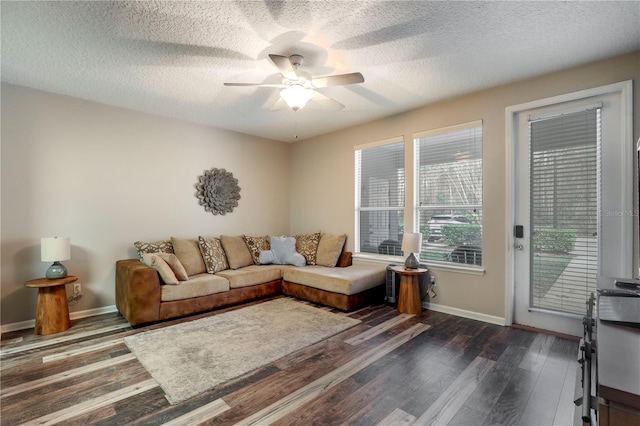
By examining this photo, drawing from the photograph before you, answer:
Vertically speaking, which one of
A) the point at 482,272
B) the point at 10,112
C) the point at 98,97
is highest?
the point at 98,97

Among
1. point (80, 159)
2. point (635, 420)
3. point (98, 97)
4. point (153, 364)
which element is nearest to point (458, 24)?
point (635, 420)

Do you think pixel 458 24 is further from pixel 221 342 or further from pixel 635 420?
pixel 221 342

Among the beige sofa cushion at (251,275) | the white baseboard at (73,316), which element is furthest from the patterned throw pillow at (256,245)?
the white baseboard at (73,316)

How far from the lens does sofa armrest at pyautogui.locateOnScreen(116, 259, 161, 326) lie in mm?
3115

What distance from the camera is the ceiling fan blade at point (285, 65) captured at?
7.12ft

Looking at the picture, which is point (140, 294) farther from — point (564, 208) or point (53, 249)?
point (564, 208)

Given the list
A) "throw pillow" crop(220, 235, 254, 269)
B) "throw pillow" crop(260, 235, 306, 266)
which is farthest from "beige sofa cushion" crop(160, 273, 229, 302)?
"throw pillow" crop(260, 235, 306, 266)

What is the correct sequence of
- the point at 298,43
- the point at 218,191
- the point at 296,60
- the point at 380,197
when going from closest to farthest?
the point at 298,43 → the point at 296,60 → the point at 380,197 → the point at 218,191

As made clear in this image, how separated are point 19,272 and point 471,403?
14.7ft

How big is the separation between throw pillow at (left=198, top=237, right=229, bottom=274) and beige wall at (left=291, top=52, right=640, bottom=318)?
1843 mm

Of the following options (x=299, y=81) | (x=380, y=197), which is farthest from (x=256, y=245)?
(x=299, y=81)

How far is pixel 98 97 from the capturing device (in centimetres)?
351

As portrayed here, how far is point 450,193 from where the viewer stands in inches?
144

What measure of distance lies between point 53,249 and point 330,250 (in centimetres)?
337
